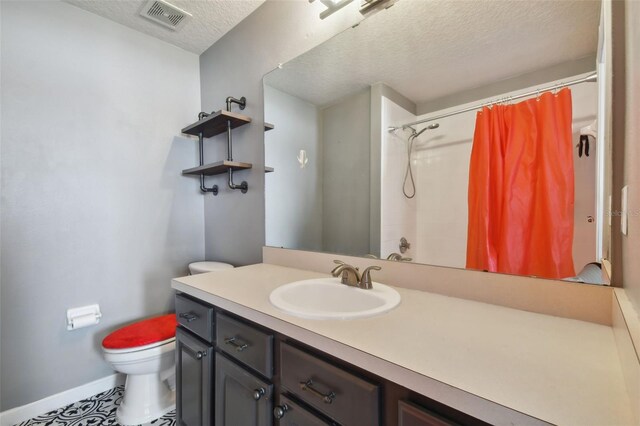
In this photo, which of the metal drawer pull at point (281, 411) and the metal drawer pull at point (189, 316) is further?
the metal drawer pull at point (189, 316)

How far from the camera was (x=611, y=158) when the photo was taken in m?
0.71

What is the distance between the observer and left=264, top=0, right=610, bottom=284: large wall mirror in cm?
82

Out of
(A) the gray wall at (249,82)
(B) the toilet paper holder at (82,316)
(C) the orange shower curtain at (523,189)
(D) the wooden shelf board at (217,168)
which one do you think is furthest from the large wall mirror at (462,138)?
(B) the toilet paper holder at (82,316)

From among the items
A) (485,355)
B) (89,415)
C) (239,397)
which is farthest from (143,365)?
(485,355)

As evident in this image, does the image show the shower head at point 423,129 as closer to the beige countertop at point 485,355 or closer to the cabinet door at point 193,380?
the beige countertop at point 485,355

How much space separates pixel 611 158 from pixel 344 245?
0.95m

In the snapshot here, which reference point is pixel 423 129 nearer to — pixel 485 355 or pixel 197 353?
pixel 485 355

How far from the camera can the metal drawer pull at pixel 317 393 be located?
656mm

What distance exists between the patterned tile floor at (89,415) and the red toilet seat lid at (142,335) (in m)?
0.46

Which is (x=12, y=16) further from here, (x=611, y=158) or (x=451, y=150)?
(x=611, y=158)

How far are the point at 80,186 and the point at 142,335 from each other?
100cm

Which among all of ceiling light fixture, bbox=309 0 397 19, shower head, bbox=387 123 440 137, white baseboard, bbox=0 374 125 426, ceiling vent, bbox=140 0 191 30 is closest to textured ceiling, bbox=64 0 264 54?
ceiling vent, bbox=140 0 191 30

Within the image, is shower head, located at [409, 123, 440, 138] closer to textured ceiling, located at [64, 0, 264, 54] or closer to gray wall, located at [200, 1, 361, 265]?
gray wall, located at [200, 1, 361, 265]

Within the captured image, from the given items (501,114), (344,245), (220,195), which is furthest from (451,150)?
(220,195)
